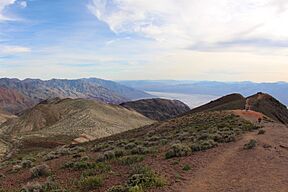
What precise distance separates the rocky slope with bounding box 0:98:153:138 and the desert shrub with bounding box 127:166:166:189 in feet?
173

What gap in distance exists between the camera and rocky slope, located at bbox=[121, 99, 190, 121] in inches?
5896

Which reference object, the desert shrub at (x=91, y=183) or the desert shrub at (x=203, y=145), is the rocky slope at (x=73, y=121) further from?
Answer: the desert shrub at (x=91, y=183)

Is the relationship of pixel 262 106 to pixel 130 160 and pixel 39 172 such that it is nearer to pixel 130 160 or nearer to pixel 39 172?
pixel 130 160

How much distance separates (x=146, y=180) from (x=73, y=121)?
224 ft

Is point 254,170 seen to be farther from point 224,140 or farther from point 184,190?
point 224,140

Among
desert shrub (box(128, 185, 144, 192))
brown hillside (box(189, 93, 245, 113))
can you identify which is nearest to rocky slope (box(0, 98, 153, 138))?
brown hillside (box(189, 93, 245, 113))

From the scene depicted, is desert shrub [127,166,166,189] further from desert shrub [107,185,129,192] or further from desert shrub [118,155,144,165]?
desert shrub [118,155,144,165]

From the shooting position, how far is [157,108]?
159 meters

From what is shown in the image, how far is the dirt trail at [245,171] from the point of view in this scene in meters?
11.5

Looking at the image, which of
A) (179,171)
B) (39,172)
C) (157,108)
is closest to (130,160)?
Answer: (179,171)

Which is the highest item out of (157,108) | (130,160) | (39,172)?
(130,160)

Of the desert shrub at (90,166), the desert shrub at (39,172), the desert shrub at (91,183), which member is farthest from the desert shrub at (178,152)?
the desert shrub at (39,172)

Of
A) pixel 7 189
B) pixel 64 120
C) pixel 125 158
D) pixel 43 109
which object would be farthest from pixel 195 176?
pixel 43 109

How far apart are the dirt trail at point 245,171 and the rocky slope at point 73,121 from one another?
49255mm
